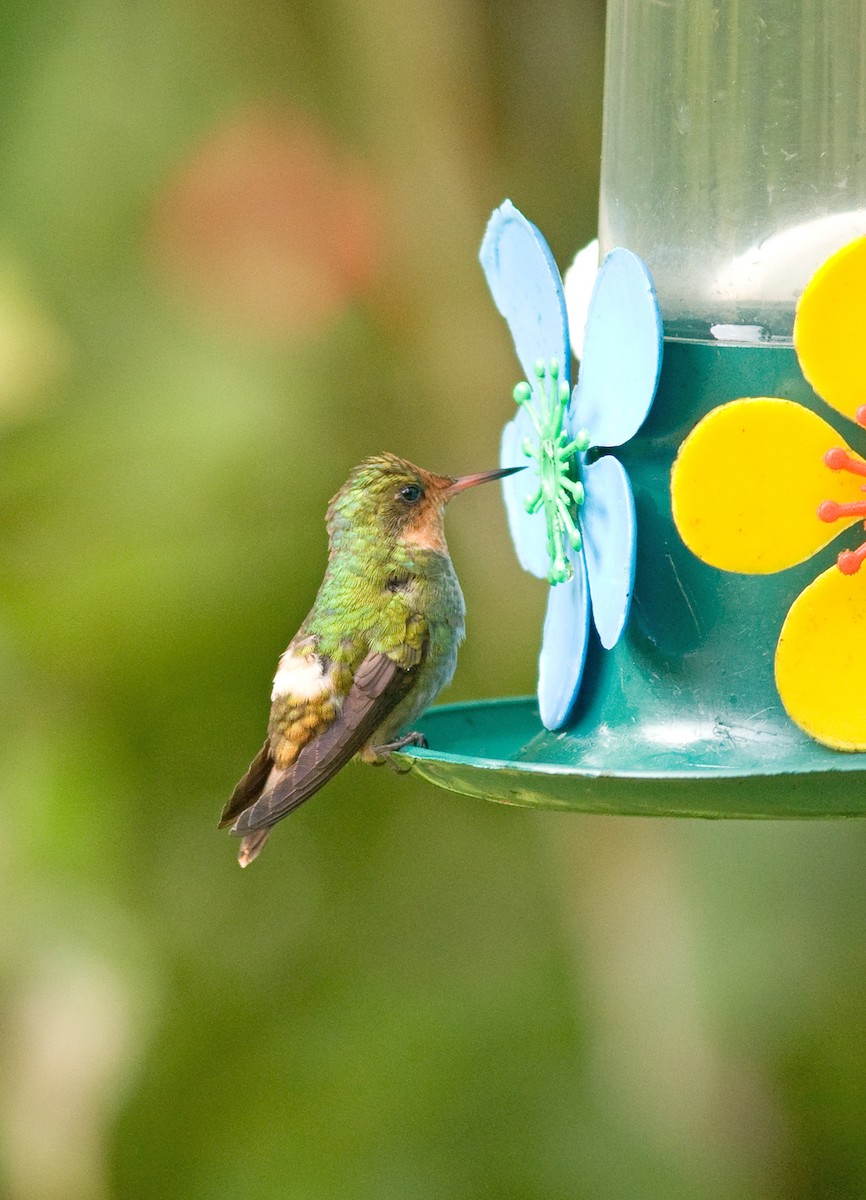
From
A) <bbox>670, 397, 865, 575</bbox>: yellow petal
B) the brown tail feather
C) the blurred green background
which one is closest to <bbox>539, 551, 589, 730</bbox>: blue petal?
<bbox>670, 397, 865, 575</bbox>: yellow petal

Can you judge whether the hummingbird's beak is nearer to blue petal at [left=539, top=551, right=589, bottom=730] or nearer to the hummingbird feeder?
the hummingbird feeder

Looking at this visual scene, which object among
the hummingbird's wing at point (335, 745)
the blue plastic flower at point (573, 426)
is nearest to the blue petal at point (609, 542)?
the blue plastic flower at point (573, 426)

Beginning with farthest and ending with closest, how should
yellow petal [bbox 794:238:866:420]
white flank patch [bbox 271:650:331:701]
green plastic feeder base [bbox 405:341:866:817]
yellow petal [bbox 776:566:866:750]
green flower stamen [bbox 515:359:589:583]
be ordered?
1. white flank patch [bbox 271:650:331:701]
2. green flower stamen [bbox 515:359:589:583]
3. green plastic feeder base [bbox 405:341:866:817]
4. yellow petal [bbox 776:566:866:750]
5. yellow petal [bbox 794:238:866:420]

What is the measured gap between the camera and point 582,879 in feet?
17.1

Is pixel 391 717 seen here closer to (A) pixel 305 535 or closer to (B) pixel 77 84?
(A) pixel 305 535

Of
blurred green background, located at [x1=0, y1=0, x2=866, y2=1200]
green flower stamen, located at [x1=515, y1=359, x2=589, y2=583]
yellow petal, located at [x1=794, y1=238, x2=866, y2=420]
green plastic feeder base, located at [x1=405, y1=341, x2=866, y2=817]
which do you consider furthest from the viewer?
blurred green background, located at [x1=0, y1=0, x2=866, y2=1200]

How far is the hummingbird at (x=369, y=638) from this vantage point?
336 cm

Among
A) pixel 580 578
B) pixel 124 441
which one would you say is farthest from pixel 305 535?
pixel 580 578

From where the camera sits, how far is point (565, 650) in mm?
Result: 2959

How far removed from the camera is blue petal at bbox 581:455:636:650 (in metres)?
2.54

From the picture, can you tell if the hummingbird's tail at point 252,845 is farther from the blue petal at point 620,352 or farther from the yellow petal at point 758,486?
the yellow petal at point 758,486

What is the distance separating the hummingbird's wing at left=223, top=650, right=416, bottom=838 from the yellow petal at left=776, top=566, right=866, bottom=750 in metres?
0.97

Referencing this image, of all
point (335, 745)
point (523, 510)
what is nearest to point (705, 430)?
point (523, 510)

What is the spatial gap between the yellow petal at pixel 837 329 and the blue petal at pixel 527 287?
0.49 metres
